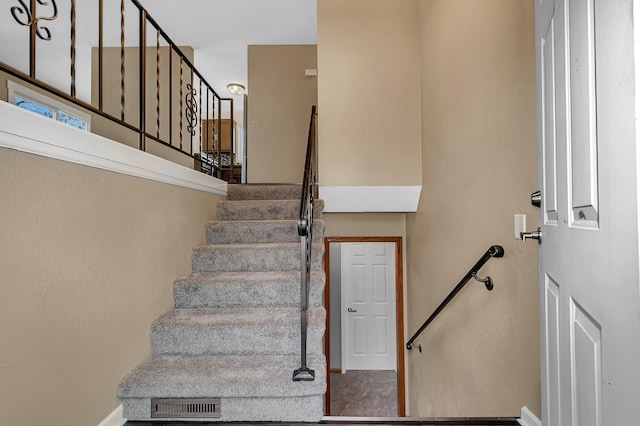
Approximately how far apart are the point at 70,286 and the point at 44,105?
4.77 metres

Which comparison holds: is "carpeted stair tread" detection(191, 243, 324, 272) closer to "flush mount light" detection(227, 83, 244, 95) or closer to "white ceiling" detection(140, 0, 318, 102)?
"white ceiling" detection(140, 0, 318, 102)

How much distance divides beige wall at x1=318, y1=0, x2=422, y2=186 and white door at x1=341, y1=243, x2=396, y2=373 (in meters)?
2.11

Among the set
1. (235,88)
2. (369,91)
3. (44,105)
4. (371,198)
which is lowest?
(371,198)

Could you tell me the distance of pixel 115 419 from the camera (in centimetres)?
153

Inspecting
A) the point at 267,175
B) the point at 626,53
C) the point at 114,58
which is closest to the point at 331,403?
the point at 267,175

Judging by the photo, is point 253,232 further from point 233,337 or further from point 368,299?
point 368,299

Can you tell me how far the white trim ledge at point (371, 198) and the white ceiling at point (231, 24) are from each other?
227 centimetres

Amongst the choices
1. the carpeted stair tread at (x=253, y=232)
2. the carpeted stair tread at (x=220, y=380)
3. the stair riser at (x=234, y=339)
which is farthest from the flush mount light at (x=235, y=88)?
the carpeted stair tread at (x=220, y=380)

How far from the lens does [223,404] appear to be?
1.56 metres

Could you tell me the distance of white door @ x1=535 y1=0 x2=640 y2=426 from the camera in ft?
1.83

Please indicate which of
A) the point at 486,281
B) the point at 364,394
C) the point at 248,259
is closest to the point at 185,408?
the point at 248,259

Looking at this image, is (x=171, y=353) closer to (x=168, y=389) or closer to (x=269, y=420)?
(x=168, y=389)

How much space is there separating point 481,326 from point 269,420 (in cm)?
117

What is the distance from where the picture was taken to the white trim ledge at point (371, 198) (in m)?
3.25
